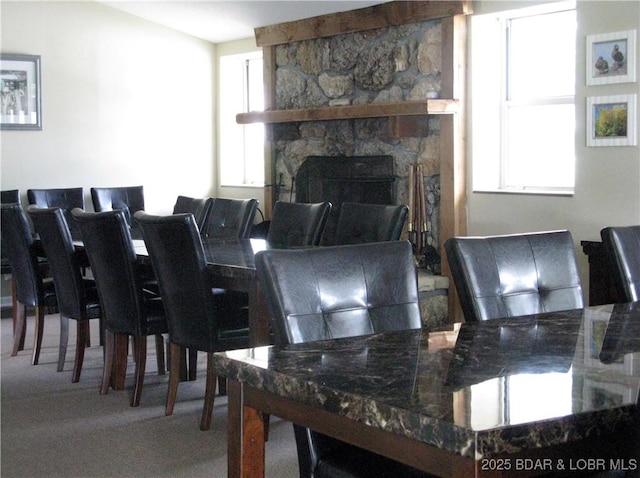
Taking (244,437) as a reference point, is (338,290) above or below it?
above

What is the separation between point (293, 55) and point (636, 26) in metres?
3.08

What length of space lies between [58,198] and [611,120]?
4369 millimetres

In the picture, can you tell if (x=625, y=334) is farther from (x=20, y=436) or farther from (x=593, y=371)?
(x=20, y=436)

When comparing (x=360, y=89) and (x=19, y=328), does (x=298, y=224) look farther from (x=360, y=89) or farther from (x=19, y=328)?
(x=360, y=89)

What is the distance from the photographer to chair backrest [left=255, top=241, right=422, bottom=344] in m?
1.96

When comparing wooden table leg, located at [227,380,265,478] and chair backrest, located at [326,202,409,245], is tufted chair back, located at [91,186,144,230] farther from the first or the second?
wooden table leg, located at [227,380,265,478]

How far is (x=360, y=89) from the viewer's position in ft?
21.2

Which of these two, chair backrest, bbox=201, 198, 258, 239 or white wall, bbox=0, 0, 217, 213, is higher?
white wall, bbox=0, 0, 217, 213

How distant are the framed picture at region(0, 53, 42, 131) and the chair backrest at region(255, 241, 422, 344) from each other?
5.62 meters

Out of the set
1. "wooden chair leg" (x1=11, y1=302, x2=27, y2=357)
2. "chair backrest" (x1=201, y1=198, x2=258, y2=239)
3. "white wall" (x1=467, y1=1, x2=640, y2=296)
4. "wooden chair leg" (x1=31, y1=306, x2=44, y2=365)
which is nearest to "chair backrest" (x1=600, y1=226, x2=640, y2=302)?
"white wall" (x1=467, y1=1, x2=640, y2=296)

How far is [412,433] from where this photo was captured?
50.4 inches

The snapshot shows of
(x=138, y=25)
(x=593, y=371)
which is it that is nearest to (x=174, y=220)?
(x=593, y=371)

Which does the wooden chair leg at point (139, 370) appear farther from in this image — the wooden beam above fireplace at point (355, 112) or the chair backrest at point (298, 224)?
the wooden beam above fireplace at point (355, 112)

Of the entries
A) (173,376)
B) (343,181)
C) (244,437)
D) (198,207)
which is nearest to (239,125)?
(343,181)
